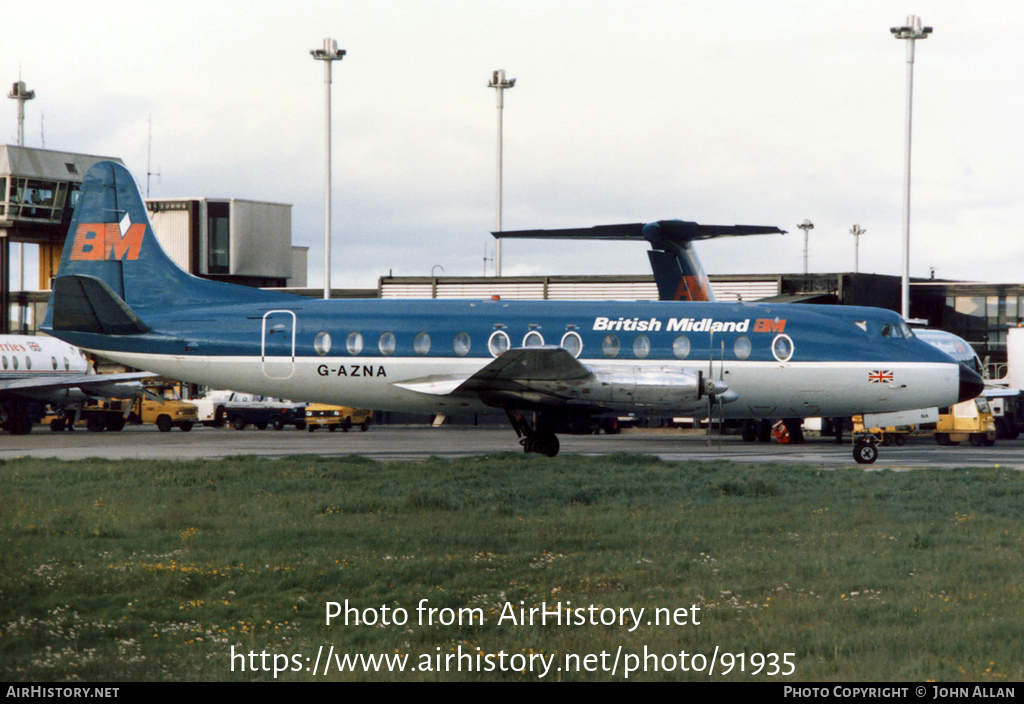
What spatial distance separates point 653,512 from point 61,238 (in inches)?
2372

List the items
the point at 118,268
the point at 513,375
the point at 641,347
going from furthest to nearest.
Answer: the point at 118,268
the point at 641,347
the point at 513,375

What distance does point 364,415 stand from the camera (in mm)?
51000

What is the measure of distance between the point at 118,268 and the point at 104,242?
92cm

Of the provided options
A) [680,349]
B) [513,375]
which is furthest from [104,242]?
[680,349]

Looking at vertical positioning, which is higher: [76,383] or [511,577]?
[76,383]

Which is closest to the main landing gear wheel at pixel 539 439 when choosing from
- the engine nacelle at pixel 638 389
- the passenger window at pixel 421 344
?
the engine nacelle at pixel 638 389

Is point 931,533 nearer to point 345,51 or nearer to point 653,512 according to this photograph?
point 653,512

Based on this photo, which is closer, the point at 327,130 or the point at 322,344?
the point at 322,344

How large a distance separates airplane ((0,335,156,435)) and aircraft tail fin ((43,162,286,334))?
17.6m

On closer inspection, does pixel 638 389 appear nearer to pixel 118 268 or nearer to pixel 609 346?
pixel 609 346

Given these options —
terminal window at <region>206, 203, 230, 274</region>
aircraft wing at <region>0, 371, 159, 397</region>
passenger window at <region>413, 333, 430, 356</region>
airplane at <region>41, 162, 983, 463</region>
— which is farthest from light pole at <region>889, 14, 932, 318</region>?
terminal window at <region>206, 203, 230, 274</region>

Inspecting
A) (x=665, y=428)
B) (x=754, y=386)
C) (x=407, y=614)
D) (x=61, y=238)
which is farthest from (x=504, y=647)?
(x=61, y=238)

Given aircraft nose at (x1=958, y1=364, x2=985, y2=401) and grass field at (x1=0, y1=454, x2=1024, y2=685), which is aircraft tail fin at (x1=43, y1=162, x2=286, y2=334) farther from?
aircraft nose at (x1=958, y1=364, x2=985, y2=401)

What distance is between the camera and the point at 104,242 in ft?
96.8
